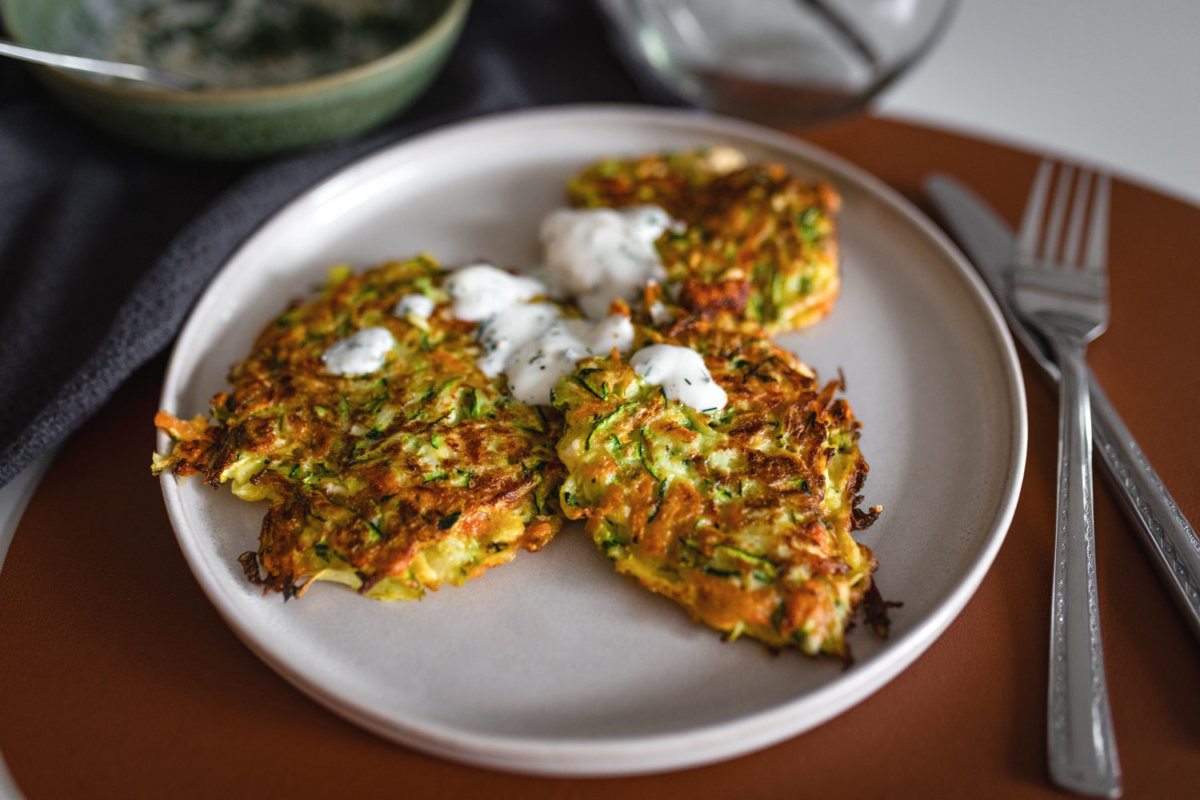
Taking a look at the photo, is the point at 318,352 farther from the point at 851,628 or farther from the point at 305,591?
the point at 851,628

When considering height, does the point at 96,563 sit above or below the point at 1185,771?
below

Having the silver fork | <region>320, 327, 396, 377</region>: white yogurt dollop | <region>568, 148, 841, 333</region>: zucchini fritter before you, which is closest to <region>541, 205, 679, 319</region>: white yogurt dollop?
<region>568, 148, 841, 333</region>: zucchini fritter

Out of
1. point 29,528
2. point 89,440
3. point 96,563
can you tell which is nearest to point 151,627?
point 96,563

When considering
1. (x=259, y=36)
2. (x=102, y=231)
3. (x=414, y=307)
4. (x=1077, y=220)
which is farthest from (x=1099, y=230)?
(x=102, y=231)

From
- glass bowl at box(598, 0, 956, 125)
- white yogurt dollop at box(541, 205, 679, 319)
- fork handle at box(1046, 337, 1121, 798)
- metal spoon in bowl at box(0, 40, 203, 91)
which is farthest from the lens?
glass bowl at box(598, 0, 956, 125)

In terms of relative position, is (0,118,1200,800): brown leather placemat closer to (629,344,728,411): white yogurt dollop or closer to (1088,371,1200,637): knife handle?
(1088,371,1200,637): knife handle

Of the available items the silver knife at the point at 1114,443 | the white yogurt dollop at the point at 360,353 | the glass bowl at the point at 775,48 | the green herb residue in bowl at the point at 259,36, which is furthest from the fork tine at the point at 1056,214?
the green herb residue in bowl at the point at 259,36
